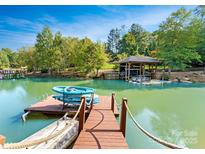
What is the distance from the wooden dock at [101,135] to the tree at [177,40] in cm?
1251

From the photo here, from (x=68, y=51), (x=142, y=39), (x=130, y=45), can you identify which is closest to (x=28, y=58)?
(x=68, y=51)

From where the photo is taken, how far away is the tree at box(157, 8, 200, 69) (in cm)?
1523

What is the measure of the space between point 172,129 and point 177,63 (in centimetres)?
1208

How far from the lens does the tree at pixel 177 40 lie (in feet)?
50.0

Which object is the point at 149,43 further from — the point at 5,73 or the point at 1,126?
the point at 1,126

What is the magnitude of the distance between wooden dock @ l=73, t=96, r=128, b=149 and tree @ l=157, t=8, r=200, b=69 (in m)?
12.5

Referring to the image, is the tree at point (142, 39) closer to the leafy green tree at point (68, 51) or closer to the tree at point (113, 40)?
the tree at point (113, 40)

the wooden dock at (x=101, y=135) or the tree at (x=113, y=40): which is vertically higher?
the tree at (x=113, y=40)

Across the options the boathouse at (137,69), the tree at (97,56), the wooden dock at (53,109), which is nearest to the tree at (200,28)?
the boathouse at (137,69)

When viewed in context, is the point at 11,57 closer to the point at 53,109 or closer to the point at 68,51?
the point at 68,51

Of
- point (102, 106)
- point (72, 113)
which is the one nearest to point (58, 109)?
point (72, 113)

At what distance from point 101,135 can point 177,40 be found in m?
14.3

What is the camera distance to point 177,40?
618 inches

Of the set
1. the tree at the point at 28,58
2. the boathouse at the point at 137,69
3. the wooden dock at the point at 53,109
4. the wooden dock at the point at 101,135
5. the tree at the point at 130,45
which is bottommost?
the wooden dock at the point at 53,109
